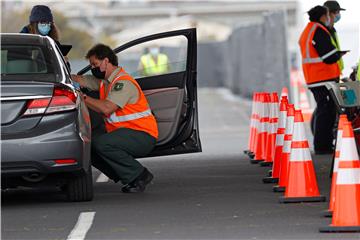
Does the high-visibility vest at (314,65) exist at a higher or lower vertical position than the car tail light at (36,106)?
higher

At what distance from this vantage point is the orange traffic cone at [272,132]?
1496 centimetres

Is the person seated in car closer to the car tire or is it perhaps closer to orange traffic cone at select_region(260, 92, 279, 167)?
orange traffic cone at select_region(260, 92, 279, 167)

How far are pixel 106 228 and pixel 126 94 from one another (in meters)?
2.58

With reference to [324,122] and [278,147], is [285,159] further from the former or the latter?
[324,122]

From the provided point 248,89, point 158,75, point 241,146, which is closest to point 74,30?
point 248,89

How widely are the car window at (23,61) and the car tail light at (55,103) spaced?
598mm

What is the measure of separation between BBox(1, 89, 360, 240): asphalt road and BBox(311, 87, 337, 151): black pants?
102 centimetres

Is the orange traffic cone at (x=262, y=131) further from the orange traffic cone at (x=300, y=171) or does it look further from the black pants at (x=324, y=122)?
the orange traffic cone at (x=300, y=171)

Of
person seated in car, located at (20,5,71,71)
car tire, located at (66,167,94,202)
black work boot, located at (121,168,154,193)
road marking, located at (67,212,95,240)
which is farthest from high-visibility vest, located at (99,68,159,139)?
person seated in car, located at (20,5,71,71)

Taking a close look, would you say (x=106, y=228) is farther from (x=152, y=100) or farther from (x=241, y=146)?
(x=241, y=146)

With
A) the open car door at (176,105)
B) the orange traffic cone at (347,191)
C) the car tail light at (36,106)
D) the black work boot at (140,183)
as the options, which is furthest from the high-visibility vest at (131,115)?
the orange traffic cone at (347,191)

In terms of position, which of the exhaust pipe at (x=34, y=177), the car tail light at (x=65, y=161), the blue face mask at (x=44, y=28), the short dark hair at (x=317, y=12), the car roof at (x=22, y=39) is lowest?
the exhaust pipe at (x=34, y=177)

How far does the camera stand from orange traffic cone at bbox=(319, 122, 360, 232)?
29.7ft

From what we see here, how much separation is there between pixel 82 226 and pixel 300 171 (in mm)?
2106
